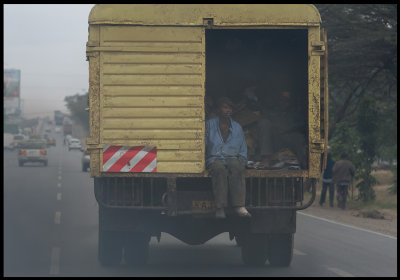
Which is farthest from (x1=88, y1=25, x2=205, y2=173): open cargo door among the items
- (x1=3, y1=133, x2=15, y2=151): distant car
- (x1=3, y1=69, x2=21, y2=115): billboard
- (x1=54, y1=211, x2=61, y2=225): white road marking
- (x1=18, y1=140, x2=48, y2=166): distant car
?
(x1=3, y1=69, x2=21, y2=115): billboard

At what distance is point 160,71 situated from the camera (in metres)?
9.03

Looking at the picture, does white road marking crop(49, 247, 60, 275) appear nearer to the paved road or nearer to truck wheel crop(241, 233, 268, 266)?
the paved road

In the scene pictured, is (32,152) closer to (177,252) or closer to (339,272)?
(177,252)

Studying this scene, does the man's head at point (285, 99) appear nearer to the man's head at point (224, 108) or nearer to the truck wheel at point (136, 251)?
the man's head at point (224, 108)

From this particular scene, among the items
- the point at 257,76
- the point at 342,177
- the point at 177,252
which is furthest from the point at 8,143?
the point at 177,252

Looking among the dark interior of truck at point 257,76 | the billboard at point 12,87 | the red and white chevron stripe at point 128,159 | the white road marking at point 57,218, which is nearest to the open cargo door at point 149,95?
the red and white chevron stripe at point 128,159

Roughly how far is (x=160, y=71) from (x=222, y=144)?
3.76 ft

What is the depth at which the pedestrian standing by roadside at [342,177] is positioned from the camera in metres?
20.6

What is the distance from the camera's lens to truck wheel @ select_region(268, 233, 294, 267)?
395 inches

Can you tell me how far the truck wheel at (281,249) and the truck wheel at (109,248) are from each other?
6.23 ft

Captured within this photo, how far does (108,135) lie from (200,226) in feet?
5.33

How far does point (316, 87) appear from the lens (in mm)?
9102

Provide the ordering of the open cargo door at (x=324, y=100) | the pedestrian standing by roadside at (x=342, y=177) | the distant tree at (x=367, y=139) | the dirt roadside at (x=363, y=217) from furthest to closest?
the distant tree at (x=367, y=139) < the pedestrian standing by roadside at (x=342, y=177) < the dirt roadside at (x=363, y=217) < the open cargo door at (x=324, y=100)

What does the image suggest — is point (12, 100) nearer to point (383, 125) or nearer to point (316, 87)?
point (383, 125)
